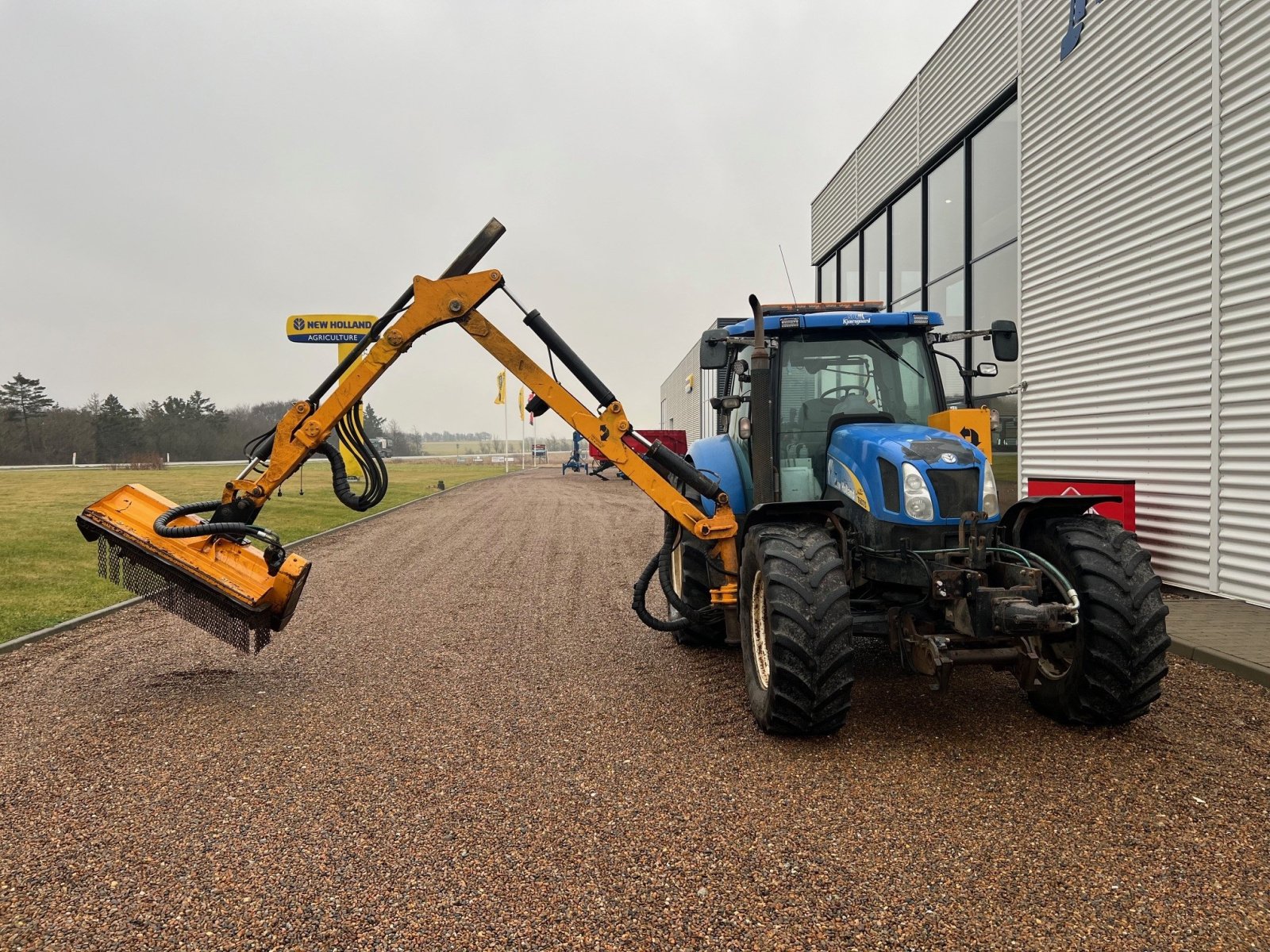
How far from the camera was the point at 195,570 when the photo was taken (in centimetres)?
491

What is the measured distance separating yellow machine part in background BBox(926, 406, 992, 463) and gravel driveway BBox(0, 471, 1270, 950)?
5.40 ft

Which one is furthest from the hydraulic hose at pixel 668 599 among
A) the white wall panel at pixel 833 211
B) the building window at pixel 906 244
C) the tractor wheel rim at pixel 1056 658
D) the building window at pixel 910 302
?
the white wall panel at pixel 833 211

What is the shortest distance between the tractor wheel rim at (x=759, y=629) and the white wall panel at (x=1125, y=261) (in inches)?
214

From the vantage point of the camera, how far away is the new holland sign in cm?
2216

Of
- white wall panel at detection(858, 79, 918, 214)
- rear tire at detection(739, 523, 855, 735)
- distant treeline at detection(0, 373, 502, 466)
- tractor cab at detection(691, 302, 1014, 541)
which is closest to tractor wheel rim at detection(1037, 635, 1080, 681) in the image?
rear tire at detection(739, 523, 855, 735)

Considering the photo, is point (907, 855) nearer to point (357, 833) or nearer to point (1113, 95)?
point (357, 833)

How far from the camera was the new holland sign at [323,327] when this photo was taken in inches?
872

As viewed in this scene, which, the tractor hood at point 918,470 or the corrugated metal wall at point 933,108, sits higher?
the corrugated metal wall at point 933,108

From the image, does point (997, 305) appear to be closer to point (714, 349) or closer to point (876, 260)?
point (876, 260)

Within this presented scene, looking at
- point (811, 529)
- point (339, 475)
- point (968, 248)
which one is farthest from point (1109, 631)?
point (968, 248)

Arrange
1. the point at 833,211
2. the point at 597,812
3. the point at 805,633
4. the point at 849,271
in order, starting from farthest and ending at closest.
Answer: the point at 833,211 → the point at 849,271 → the point at 805,633 → the point at 597,812

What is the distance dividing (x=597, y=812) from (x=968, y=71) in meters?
12.9

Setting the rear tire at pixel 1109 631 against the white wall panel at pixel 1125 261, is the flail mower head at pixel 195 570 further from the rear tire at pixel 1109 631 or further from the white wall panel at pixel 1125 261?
the white wall panel at pixel 1125 261

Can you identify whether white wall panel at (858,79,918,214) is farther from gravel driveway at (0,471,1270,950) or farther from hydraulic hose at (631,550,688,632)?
gravel driveway at (0,471,1270,950)
